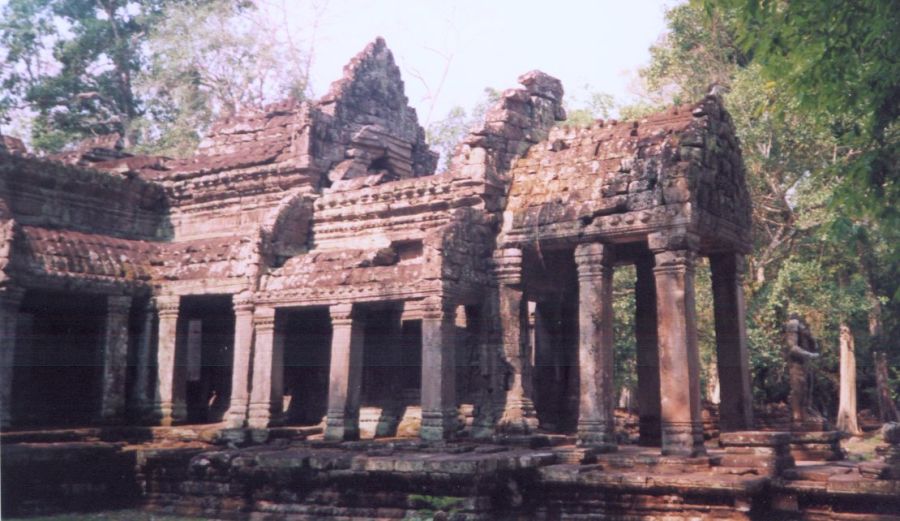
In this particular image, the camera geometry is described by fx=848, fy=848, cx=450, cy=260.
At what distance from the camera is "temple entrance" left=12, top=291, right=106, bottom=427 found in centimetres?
1512

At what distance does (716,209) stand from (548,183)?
97.8 inches

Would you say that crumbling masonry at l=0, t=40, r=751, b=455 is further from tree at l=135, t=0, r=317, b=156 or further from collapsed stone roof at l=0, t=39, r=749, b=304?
tree at l=135, t=0, r=317, b=156

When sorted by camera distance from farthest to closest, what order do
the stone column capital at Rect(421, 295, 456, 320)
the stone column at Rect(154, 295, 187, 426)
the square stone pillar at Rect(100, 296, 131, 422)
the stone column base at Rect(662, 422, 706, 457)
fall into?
the stone column at Rect(154, 295, 187, 426), the square stone pillar at Rect(100, 296, 131, 422), the stone column capital at Rect(421, 295, 456, 320), the stone column base at Rect(662, 422, 706, 457)

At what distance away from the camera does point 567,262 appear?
14430 millimetres

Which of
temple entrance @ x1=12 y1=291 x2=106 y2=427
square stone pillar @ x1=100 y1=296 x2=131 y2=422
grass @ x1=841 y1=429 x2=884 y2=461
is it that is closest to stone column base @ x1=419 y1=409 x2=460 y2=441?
square stone pillar @ x1=100 y1=296 x2=131 y2=422

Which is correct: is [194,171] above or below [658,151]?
above

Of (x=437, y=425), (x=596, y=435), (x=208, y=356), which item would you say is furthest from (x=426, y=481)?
(x=208, y=356)

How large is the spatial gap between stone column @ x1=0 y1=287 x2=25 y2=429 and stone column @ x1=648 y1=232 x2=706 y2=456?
31.6 ft

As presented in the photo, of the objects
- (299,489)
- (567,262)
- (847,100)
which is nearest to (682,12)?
(567,262)

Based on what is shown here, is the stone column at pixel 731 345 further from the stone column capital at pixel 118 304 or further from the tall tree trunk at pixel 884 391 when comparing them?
the tall tree trunk at pixel 884 391

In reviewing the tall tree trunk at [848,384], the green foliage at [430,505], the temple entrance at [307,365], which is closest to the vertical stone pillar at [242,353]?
the temple entrance at [307,365]

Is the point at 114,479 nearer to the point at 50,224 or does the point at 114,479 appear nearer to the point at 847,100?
the point at 50,224

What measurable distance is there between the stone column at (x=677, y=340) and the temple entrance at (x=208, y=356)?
8.22m

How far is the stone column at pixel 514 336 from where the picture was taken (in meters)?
12.7
